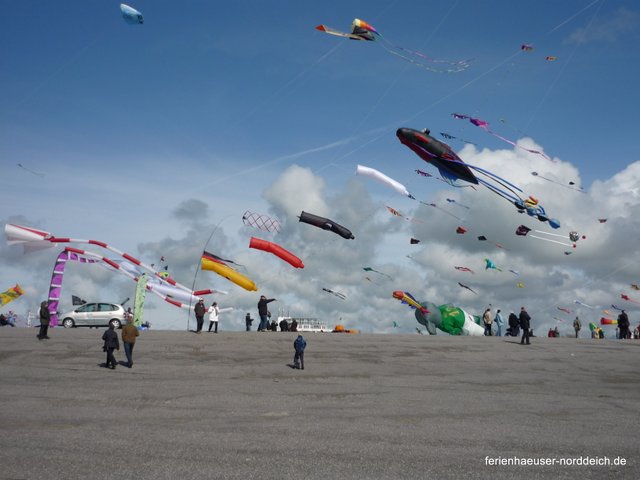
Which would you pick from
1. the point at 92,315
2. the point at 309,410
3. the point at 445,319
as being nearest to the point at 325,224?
the point at 445,319

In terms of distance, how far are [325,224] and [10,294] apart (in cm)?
2447

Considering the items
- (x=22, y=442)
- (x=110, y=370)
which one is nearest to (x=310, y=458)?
(x=22, y=442)

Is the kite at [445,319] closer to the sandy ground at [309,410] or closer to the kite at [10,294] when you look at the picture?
the sandy ground at [309,410]

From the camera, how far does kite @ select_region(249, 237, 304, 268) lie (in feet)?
104

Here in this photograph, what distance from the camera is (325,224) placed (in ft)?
98.9

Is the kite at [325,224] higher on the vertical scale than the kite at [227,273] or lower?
higher

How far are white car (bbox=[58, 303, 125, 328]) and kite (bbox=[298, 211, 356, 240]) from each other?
11583 millimetres

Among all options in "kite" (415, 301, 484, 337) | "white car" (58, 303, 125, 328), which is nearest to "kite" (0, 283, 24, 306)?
"white car" (58, 303, 125, 328)

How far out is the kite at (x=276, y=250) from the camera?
31.7 m

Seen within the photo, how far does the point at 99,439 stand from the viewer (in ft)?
33.7

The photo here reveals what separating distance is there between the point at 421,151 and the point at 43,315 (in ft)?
56.2

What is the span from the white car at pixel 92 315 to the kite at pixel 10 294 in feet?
34.6

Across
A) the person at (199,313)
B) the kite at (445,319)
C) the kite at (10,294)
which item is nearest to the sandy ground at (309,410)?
the person at (199,313)

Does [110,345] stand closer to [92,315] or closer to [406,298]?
[92,315]
